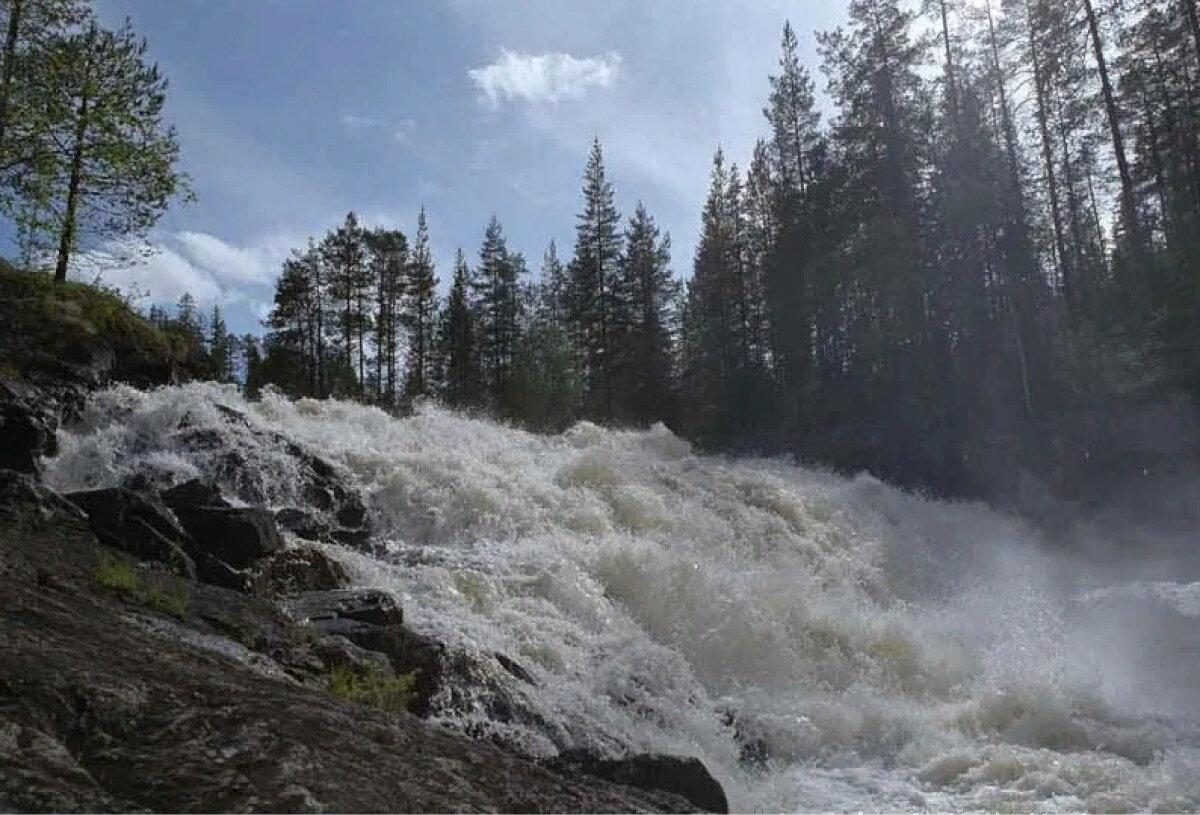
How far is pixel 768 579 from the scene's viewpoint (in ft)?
44.3

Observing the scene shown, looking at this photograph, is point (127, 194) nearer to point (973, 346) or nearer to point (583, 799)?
point (583, 799)

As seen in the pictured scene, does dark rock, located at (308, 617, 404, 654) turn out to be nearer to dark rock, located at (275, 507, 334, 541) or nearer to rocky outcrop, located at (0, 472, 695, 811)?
rocky outcrop, located at (0, 472, 695, 811)

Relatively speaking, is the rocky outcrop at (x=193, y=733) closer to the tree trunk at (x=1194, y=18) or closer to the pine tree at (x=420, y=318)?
the tree trunk at (x=1194, y=18)

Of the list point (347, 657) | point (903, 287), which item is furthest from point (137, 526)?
point (903, 287)

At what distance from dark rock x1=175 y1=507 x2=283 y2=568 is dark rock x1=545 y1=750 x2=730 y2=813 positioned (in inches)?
181

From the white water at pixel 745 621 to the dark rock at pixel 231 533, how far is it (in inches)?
46.9

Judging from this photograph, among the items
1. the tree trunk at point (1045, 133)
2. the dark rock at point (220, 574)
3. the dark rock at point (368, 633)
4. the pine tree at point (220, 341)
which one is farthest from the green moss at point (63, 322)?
the pine tree at point (220, 341)

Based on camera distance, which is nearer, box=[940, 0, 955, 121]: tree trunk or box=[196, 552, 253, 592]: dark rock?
box=[196, 552, 253, 592]: dark rock

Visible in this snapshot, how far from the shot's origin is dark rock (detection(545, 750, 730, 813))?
613cm

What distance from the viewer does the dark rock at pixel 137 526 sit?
845 centimetres

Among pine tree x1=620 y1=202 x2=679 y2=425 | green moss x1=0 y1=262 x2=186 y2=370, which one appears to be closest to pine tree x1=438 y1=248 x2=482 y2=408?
pine tree x1=620 y1=202 x2=679 y2=425

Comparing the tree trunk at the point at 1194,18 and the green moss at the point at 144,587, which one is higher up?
the tree trunk at the point at 1194,18

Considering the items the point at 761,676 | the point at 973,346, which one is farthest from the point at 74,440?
the point at 973,346

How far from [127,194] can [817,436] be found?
23.5m
